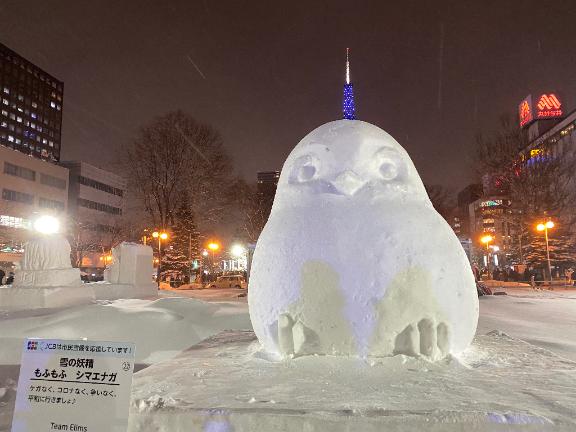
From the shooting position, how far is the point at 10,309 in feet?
39.0

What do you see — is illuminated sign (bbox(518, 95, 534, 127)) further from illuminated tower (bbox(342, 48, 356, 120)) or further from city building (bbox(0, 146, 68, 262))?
city building (bbox(0, 146, 68, 262))

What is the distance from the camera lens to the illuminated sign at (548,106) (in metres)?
54.7

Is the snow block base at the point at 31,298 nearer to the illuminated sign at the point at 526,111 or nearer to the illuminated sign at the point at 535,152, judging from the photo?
the illuminated sign at the point at 535,152

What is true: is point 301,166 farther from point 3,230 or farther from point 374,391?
point 3,230

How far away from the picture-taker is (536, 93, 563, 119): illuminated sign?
179 ft

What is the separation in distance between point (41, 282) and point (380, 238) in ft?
37.7

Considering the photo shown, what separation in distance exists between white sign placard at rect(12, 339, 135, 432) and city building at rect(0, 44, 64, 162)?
97.7 meters

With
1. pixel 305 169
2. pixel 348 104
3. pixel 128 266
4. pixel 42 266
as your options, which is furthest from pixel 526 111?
pixel 305 169

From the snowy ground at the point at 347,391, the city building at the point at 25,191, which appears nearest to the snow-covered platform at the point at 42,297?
the snowy ground at the point at 347,391

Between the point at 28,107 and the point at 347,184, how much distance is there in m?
113

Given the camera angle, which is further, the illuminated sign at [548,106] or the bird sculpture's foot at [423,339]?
the illuminated sign at [548,106]

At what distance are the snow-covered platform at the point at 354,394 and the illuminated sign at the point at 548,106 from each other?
59.1 metres

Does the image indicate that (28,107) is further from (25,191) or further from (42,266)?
(42,266)

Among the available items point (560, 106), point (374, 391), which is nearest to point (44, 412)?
point (374, 391)
